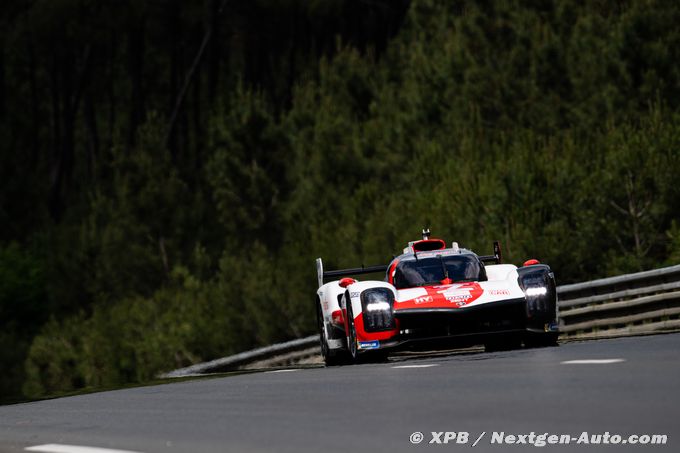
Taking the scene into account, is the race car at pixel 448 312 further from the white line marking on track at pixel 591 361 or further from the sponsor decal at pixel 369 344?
the white line marking on track at pixel 591 361

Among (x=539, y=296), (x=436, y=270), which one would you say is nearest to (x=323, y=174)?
(x=436, y=270)

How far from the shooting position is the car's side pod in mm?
15492

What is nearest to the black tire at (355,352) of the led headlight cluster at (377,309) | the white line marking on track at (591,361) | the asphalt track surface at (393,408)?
the led headlight cluster at (377,309)

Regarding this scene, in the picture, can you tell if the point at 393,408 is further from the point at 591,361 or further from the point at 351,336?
the point at 351,336

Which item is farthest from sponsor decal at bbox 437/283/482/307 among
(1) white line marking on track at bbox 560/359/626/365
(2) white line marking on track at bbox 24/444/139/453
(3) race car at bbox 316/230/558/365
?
(2) white line marking on track at bbox 24/444/139/453

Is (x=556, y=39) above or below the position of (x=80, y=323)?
above

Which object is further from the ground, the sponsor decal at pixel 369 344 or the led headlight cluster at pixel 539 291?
the led headlight cluster at pixel 539 291

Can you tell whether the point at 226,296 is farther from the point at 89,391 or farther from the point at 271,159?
the point at 89,391

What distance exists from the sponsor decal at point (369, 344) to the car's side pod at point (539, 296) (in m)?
1.61

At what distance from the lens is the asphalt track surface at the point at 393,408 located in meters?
7.52

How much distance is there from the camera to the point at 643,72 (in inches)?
1271

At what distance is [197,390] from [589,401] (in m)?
5.50

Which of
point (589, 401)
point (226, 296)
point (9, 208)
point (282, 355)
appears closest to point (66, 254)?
point (9, 208)

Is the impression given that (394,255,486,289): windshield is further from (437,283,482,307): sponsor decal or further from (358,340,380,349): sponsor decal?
(358,340,380,349): sponsor decal
